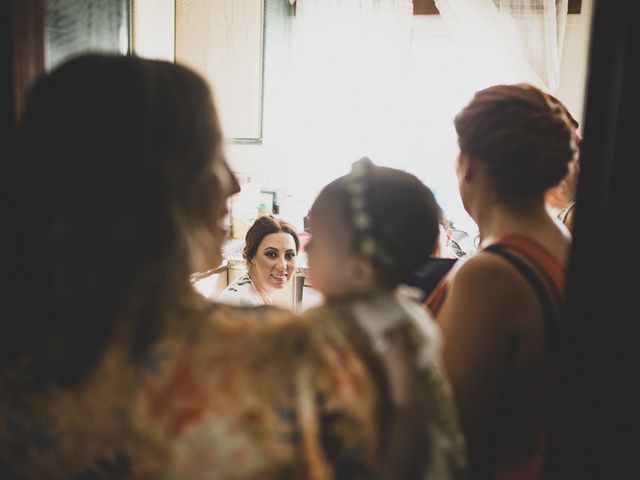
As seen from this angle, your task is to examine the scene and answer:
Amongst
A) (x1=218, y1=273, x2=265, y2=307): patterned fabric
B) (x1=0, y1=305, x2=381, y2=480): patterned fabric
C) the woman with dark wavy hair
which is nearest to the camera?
(x1=0, y1=305, x2=381, y2=480): patterned fabric

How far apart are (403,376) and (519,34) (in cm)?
275

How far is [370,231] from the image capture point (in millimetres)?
659

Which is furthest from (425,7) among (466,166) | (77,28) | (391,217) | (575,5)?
(391,217)

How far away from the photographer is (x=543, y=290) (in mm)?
771

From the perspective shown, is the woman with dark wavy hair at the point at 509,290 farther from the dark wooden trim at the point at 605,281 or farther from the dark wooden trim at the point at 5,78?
the dark wooden trim at the point at 5,78

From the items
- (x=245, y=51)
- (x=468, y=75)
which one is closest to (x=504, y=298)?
(x=468, y=75)

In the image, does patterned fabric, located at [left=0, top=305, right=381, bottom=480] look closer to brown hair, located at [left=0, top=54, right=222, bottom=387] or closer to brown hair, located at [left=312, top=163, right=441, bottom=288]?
brown hair, located at [left=0, top=54, right=222, bottom=387]

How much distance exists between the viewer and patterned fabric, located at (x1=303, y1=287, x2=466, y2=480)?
1.81ft

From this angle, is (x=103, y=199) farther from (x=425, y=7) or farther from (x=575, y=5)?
(x=575, y=5)

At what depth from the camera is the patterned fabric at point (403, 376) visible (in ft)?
1.81

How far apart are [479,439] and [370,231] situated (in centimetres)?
42

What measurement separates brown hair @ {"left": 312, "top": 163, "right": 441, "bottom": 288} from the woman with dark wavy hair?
0.16 m

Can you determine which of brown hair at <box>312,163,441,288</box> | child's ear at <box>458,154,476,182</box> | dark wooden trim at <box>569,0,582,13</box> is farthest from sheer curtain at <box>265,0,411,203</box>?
brown hair at <box>312,163,441,288</box>

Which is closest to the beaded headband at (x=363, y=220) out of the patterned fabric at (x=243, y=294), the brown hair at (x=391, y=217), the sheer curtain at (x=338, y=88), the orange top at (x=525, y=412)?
the brown hair at (x=391, y=217)
